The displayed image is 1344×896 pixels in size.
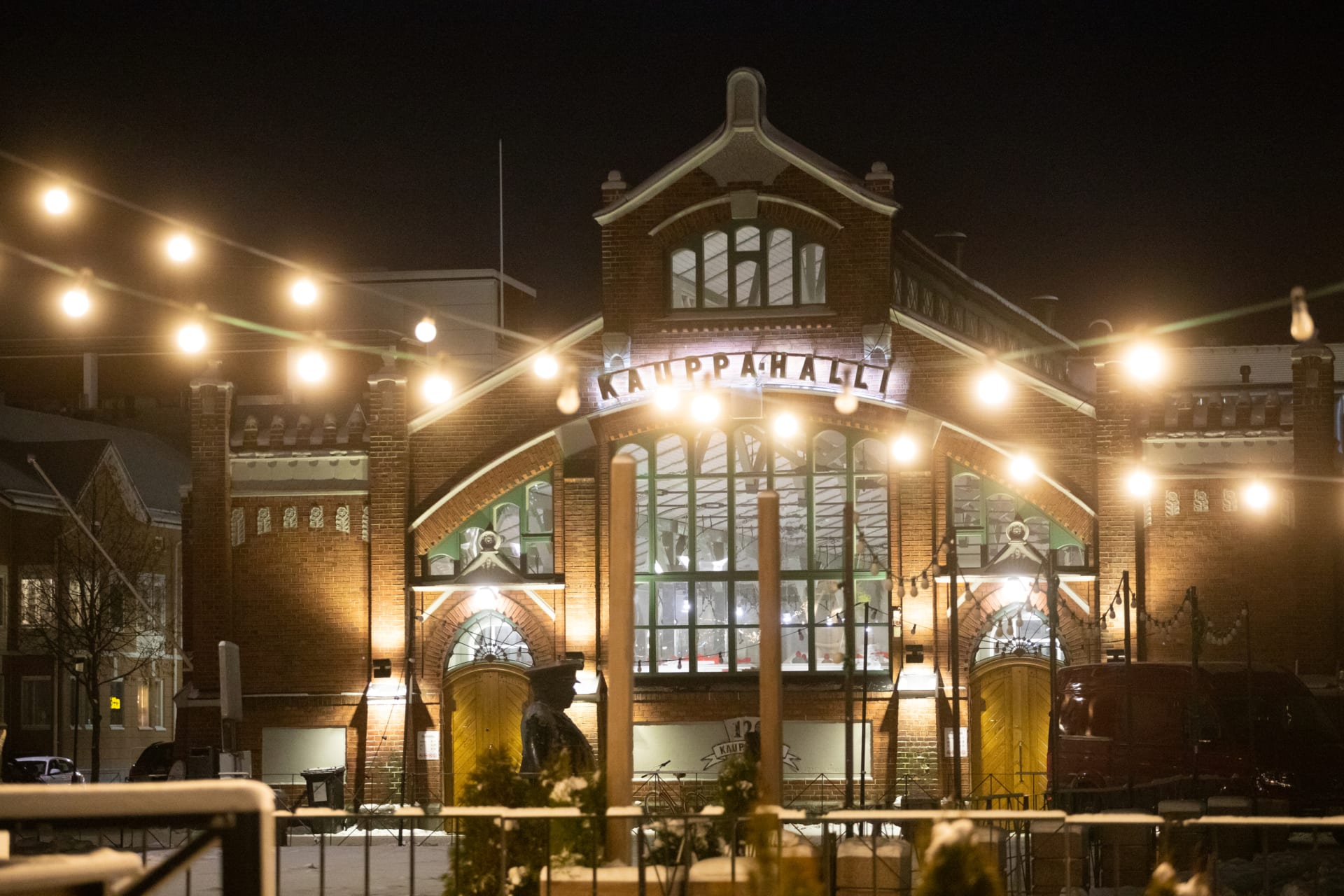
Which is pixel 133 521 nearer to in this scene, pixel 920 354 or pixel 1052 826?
pixel 920 354

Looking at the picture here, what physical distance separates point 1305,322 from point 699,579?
14.4m

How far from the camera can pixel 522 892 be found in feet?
35.3

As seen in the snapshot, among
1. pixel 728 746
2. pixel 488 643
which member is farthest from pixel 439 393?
A: pixel 728 746

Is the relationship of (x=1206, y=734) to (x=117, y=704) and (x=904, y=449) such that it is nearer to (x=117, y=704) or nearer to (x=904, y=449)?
(x=904, y=449)

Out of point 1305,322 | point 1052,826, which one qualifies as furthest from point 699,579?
point 1305,322

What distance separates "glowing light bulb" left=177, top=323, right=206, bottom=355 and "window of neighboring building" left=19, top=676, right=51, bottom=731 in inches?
1189

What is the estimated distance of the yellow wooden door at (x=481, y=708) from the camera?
25.4m

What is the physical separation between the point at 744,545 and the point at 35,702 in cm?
2379

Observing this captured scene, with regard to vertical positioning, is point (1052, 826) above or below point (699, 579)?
below

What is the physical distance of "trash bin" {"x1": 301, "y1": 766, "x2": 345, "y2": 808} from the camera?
2433 cm

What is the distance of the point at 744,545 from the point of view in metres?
25.3

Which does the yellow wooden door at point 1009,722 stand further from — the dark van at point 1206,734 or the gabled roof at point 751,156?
the gabled roof at point 751,156

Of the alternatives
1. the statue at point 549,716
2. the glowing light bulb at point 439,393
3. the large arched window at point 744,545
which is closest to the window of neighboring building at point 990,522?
the large arched window at point 744,545

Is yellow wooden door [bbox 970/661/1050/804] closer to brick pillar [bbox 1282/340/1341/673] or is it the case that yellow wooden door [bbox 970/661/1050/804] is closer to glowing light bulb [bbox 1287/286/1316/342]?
brick pillar [bbox 1282/340/1341/673]
